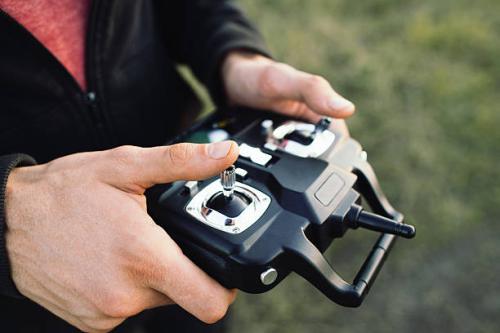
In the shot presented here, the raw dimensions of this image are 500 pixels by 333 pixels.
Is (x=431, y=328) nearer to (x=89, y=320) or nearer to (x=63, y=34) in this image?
(x=89, y=320)

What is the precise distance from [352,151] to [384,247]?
0.17 m

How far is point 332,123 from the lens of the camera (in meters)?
0.95

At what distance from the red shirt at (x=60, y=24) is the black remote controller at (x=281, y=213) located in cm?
29

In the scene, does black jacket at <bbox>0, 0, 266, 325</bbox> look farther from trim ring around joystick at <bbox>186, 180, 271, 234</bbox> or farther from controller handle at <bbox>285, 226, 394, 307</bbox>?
controller handle at <bbox>285, 226, 394, 307</bbox>

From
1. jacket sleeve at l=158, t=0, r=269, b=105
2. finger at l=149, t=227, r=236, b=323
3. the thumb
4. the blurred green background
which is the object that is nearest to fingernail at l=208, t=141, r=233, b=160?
the thumb

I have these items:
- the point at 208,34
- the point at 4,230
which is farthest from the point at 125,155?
the point at 208,34

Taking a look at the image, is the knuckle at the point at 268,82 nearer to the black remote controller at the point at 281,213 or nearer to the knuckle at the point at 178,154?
the black remote controller at the point at 281,213

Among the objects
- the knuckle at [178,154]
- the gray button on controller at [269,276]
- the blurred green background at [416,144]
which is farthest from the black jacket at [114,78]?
the blurred green background at [416,144]

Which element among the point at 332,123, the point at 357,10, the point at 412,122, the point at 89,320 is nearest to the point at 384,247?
the point at 332,123

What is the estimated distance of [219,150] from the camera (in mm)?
696

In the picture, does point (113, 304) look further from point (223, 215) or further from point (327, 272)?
point (327, 272)

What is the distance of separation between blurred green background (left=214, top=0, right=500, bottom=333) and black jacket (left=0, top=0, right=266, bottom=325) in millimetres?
655

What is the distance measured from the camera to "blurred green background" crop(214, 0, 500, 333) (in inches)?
61.5

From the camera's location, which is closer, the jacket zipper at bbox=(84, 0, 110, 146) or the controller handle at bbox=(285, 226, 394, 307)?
the controller handle at bbox=(285, 226, 394, 307)
